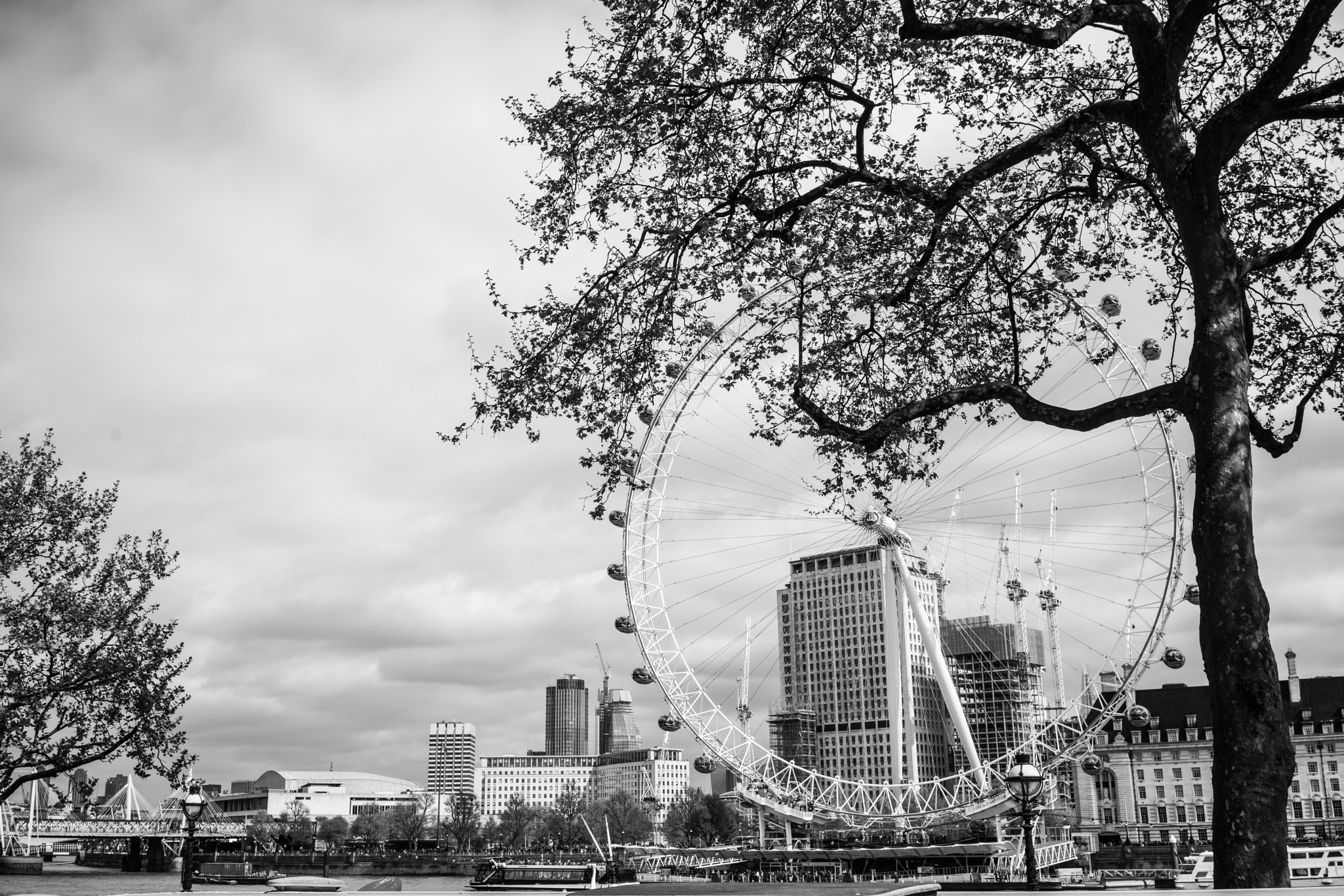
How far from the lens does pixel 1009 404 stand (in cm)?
1415

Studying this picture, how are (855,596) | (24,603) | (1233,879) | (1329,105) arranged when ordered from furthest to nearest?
(855,596) → (24,603) → (1329,105) → (1233,879)

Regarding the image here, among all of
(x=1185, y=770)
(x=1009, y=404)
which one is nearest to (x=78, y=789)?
(x=1009, y=404)

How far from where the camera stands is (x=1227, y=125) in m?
12.3

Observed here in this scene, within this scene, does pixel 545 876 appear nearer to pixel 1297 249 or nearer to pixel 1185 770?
pixel 1185 770

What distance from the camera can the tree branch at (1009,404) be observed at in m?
13.1

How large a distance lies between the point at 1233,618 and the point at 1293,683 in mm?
129692

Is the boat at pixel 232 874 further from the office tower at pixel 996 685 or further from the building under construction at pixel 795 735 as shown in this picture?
the office tower at pixel 996 685

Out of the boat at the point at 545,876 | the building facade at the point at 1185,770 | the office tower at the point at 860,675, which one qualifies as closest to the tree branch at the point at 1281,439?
the boat at the point at 545,876

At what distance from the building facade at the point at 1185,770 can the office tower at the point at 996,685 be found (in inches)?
747

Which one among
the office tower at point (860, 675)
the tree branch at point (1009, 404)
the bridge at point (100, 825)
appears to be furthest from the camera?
the office tower at point (860, 675)

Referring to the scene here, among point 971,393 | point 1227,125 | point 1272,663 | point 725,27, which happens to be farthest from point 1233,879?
point 725,27

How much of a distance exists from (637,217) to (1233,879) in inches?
392

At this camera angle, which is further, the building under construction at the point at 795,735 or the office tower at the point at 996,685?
the building under construction at the point at 795,735

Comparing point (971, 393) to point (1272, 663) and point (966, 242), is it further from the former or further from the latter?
point (1272, 663)
